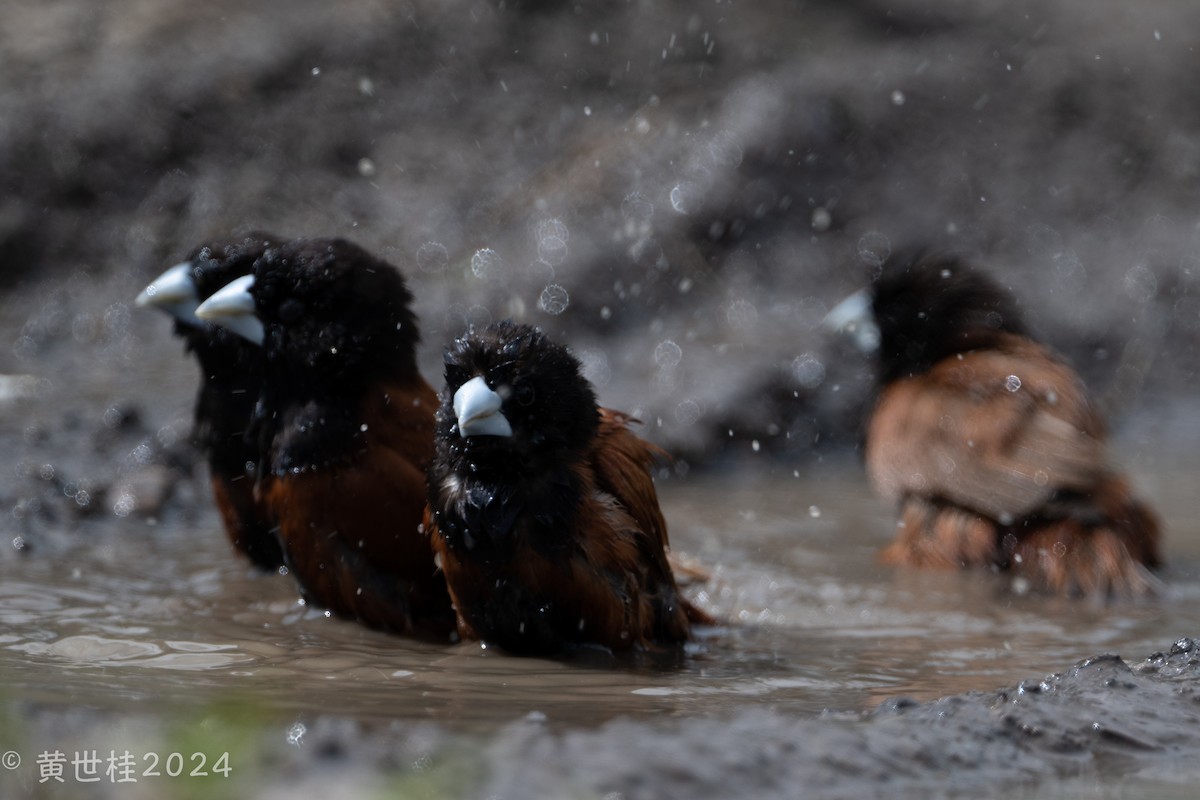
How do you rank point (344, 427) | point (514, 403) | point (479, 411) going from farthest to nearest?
1. point (344, 427)
2. point (514, 403)
3. point (479, 411)

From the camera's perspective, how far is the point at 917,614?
4762mm

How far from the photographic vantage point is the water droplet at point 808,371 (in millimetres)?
7652

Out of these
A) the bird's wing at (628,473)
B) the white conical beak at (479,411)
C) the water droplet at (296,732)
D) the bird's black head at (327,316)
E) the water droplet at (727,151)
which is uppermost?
the water droplet at (727,151)

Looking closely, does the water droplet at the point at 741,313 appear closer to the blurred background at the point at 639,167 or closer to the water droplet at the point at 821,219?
the blurred background at the point at 639,167

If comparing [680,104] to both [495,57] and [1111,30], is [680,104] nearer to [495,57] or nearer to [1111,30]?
[495,57]

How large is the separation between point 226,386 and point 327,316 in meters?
0.56

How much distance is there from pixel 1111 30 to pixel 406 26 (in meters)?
5.39

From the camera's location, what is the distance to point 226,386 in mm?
4758

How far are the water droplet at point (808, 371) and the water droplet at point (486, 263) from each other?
6.36 ft

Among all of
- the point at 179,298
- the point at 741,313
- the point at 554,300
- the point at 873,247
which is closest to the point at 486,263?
the point at 554,300

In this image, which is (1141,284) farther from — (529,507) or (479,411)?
(479,411)

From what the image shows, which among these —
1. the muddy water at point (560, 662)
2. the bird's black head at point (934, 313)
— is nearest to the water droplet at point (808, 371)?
the muddy water at point (560, 662)

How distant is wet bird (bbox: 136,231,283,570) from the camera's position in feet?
15.3

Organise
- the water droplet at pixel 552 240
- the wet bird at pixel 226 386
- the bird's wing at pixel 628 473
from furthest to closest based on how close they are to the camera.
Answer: the water droplet at pixel 552 240, the wet bird at pixel 226 386, the bird's wing at pixel 628 473
